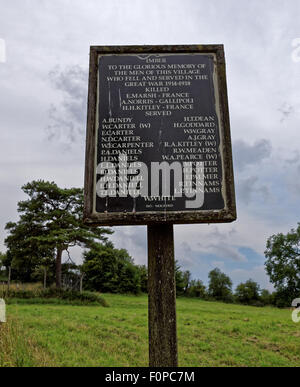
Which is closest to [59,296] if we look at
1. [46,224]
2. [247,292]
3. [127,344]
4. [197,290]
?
[46,224]

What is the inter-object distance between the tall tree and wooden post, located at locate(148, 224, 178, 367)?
24.2 m

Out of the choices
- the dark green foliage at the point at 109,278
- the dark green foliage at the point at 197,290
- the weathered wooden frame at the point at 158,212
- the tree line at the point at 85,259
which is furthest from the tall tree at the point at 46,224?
the dark green foliage at the point at 197,290

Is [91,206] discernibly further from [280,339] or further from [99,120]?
[280,339]

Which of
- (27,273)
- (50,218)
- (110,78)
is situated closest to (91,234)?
(50,218)

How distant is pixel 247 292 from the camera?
57.2m

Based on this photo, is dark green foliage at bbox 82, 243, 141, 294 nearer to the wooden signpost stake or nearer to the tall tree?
the tall tree

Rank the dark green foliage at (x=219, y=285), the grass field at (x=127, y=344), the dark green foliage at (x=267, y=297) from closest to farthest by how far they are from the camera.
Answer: the grass field at (x=127, y=344)
the dark green foliage at (x=267, y=297)
the dark green foliage at (x=219, y=285)

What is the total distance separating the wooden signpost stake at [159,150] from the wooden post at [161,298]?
0.4 inches

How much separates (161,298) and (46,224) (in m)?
26.6

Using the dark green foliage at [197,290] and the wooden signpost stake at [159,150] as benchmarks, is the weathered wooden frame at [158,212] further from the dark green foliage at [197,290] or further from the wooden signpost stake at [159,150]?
the dark green foliage at [197,290]

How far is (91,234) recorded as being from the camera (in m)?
28.1

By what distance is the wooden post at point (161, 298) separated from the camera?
3533mm

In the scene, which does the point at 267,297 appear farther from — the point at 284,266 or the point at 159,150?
the point at 159,150

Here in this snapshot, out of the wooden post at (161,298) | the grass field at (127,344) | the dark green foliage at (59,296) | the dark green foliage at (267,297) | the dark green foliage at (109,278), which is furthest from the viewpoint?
the dark green foliage at (267,297)
